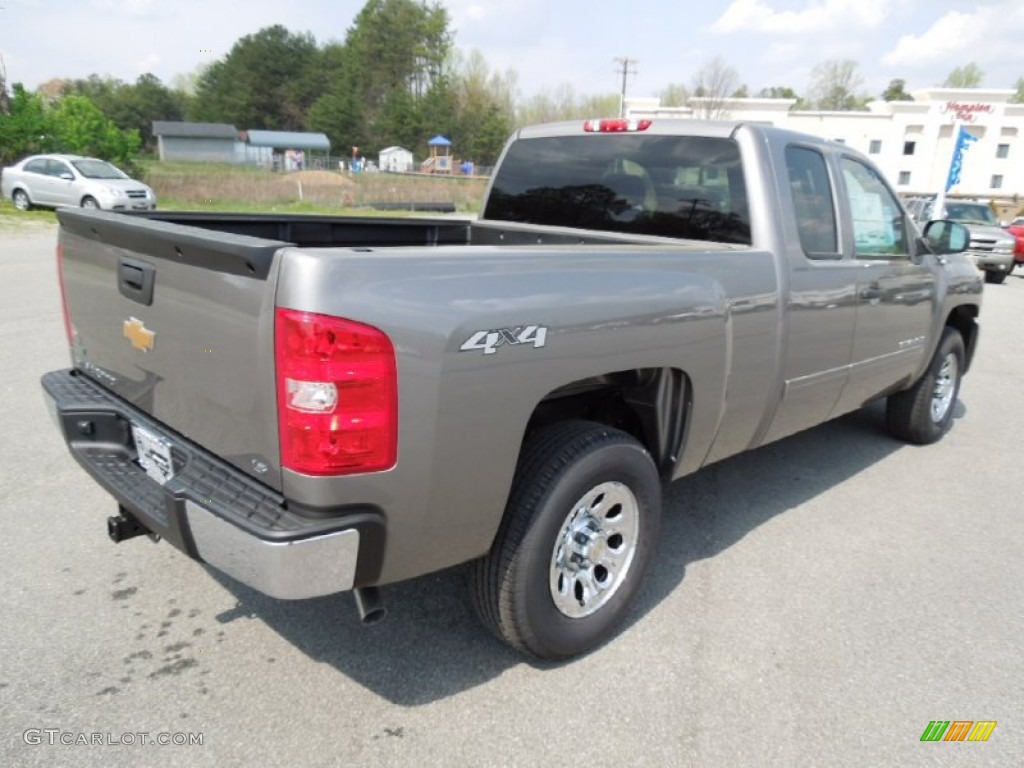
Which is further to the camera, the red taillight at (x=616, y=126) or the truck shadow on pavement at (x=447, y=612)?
the red taillight at (x=616, y=126)

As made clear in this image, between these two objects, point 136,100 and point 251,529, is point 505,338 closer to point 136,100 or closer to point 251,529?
point 251,529

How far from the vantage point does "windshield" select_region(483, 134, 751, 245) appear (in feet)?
11.6

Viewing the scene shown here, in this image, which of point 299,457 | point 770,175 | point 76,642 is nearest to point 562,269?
point 299,457

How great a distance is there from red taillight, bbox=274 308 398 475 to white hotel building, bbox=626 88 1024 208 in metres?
70.8

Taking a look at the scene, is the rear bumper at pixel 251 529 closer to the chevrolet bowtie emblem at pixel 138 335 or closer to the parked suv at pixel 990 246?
the chevrolet bowtie emblem at pixel 138 335

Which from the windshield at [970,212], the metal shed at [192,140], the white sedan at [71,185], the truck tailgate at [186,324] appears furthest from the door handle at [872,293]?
the metal shed at [192,140]

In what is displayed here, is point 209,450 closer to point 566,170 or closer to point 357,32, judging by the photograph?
point 566,170

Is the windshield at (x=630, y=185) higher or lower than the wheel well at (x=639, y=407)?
higher

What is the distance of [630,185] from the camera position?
389 cm

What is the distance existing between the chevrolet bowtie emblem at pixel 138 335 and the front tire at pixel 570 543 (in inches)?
51.9

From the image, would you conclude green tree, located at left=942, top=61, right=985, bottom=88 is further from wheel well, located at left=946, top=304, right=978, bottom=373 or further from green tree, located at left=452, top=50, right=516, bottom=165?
wheel well, located at left=946, top=304, right=978, bottom=373

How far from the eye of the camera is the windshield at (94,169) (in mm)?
19203

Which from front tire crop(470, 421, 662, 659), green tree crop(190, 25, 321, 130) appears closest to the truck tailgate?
front tire crop(470, 421, 662, 659)

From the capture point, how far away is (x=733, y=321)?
3.07m
